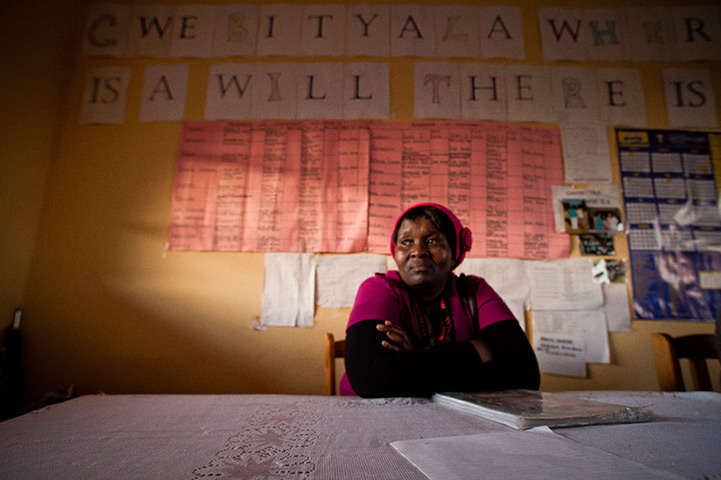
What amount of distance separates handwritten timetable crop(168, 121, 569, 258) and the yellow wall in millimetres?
153

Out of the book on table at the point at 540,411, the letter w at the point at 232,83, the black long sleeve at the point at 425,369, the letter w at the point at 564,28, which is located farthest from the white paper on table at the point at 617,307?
the letter w at the point at 232,83

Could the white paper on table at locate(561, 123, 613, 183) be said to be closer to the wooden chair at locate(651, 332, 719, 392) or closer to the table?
the wooden chair at locate(651, 332, 719, 392)

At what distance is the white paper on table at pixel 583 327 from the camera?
1.89 meters

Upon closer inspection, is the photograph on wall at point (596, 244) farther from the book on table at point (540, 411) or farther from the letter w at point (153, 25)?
the letter w at point (153, 25)

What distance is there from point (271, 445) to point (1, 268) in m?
2.18

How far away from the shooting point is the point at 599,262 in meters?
1.98

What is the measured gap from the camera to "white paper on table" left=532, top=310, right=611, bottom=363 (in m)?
1.89

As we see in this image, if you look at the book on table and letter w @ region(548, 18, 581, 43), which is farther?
letter w @ region(548, 18, 581, 43)

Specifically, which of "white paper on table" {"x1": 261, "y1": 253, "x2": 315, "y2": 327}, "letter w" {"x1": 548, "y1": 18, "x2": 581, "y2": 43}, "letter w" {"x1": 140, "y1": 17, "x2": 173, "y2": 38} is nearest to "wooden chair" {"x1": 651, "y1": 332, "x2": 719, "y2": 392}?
"white paper on table" {"x1": 261, "y1": 253, "x2": 315, "y2": 327}

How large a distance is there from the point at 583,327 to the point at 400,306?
1.36 metres

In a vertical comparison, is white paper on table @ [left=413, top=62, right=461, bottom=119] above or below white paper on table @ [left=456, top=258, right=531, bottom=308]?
above

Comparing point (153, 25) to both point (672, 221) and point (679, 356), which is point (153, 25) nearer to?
point (679, 356)

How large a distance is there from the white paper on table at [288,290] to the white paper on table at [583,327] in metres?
1.28

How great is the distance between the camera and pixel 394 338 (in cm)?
96
